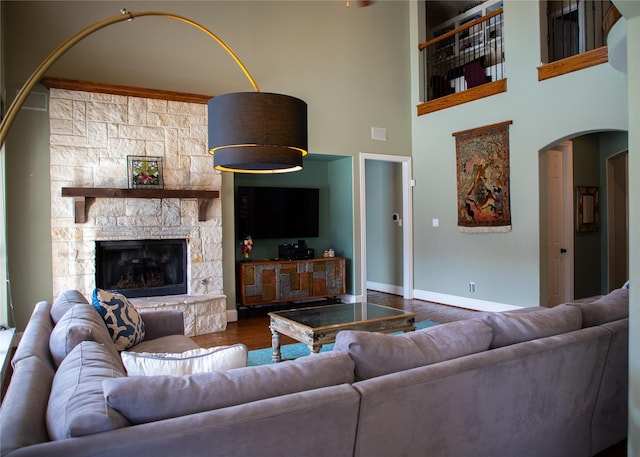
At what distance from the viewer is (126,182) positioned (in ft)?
16.7

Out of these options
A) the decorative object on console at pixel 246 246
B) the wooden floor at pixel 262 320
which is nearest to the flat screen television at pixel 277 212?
the decorative object on console at pixel 246 246

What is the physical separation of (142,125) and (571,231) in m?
6.08

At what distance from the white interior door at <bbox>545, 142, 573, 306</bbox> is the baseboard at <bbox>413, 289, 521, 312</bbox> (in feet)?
3.60

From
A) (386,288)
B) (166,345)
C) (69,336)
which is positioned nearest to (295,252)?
(386,288)

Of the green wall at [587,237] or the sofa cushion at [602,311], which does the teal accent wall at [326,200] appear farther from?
the sofa cushion at [602,311]

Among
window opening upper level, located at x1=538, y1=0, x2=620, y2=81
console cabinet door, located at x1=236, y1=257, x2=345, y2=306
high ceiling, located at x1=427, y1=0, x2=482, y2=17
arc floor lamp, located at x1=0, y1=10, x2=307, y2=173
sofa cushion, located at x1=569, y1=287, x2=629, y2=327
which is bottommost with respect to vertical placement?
console cabinet door, located at x1=236, y1=257, x2=345, y2=306

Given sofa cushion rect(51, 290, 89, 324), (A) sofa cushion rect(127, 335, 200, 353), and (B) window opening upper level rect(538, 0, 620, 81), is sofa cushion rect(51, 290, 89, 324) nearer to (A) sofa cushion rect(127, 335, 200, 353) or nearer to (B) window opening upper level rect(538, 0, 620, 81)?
(A) sofa cushion rect(127, 335, 200, 353)

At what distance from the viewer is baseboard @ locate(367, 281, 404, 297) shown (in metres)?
7.96

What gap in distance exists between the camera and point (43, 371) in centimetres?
160

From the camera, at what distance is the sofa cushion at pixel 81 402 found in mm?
1192

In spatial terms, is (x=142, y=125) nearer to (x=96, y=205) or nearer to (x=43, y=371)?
(x=96, y=205)

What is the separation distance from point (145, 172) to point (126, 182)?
0.23m

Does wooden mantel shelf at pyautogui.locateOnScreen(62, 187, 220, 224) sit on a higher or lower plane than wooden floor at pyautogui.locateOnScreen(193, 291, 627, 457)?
higher

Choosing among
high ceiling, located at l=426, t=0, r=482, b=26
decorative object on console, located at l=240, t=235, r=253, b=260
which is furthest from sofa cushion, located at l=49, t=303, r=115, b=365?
high ceiling, located at l=426, t=0, r=482, b=26
